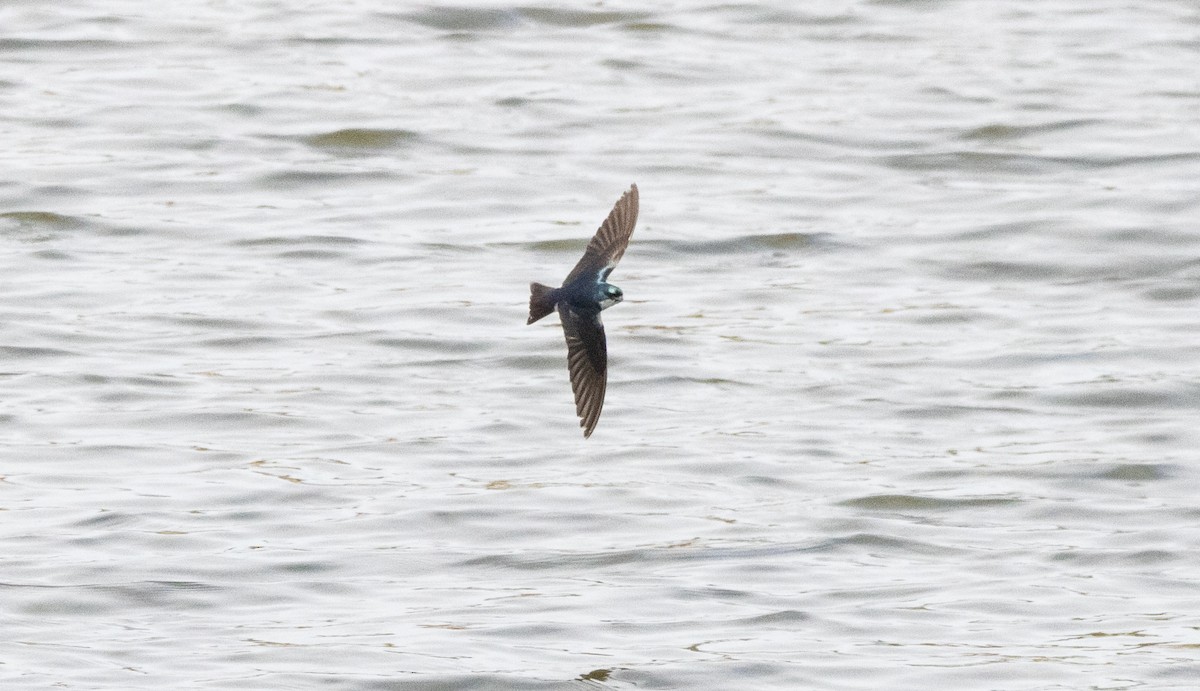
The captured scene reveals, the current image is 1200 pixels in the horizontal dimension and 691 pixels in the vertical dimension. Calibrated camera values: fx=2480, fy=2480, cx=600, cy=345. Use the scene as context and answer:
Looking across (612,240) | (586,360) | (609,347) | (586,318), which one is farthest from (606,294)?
(609,347)

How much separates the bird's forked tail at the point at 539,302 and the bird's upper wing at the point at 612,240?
0.29ft

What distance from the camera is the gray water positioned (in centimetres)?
608

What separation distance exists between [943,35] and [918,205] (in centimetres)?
350

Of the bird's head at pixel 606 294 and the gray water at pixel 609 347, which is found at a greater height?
the bird's head at pixel 606 294

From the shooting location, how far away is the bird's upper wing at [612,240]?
6.06 metres

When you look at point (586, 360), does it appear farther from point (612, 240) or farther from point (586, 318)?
point (612, 240)

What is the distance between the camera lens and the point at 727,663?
578 centimetres

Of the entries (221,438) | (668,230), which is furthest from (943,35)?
(221,438)

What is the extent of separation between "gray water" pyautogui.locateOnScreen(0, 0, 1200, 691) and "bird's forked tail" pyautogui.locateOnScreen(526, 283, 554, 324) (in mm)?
773

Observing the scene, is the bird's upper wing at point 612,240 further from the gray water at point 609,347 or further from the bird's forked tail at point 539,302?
the gray water at point 609,347

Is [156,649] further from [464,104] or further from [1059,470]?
[464,104]

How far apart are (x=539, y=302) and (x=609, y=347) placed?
312 cm

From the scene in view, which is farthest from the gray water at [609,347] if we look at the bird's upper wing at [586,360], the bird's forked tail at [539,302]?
the bird's forked tail at [539,302]

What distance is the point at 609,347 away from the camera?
902cm
